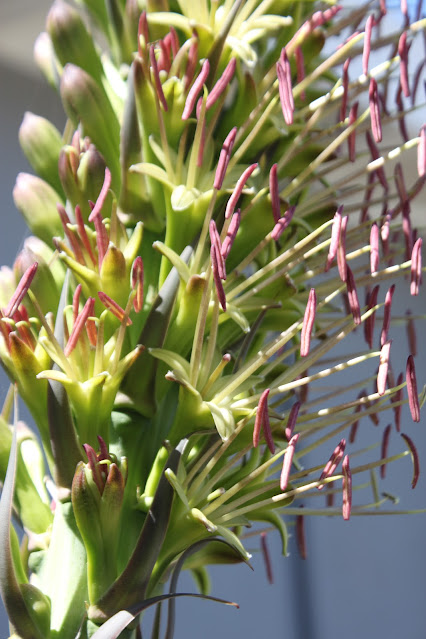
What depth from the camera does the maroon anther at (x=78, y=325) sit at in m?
0.46

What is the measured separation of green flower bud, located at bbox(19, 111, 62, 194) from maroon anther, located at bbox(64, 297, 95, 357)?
15 centimetres

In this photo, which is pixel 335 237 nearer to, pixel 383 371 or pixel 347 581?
pixel 383 371

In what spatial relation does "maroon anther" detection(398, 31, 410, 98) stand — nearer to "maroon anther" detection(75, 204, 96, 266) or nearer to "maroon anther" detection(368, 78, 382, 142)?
"maroon anther" detection(368, 78, 382, 142)

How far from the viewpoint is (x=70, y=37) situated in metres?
0.55

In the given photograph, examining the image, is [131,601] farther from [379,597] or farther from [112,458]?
[379,597]

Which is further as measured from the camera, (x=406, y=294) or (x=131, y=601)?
(x=406, y=294)

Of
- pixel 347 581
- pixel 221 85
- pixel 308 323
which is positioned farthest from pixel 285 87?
pixel 347 581

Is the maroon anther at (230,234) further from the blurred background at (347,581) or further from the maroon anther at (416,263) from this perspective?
the blurred background at (347,581)

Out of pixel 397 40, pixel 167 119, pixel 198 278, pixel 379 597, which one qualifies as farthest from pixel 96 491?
pixel 379 597

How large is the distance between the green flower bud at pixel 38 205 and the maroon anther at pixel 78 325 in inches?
4.0

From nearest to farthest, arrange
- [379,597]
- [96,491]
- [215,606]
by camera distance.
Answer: [96,491]
[215,606]
[379,597]

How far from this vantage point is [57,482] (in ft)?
1.58

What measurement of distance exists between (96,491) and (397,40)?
0.40 metres

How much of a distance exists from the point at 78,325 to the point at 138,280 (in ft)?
0.15
